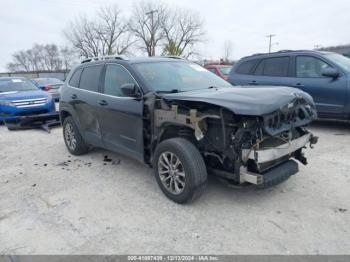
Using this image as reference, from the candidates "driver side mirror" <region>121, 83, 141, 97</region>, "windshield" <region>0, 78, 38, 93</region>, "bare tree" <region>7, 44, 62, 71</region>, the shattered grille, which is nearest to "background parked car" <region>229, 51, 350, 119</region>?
the shattered grille

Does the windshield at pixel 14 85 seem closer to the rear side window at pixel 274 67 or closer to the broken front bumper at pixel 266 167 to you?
the rear side window at pixel 274 67

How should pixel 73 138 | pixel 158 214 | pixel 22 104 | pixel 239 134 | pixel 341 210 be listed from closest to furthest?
pixel 239 134
pixel 341 210
pixel 158 214
pixel 73 138
pixel 22 104

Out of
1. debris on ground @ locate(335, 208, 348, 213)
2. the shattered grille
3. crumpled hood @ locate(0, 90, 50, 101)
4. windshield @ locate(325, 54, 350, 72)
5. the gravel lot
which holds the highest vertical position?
windshield @ locate(325, 54, 350, 72)

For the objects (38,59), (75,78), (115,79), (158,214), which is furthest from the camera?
(38,59)

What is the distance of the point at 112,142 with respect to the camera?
177 inches

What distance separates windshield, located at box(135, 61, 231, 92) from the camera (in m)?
3.91

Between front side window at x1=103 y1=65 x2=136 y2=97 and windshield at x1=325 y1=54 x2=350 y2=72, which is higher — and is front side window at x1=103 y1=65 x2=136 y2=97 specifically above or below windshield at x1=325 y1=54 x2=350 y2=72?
below

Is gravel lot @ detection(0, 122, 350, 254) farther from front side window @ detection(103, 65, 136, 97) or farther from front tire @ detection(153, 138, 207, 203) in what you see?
front side window @ detection(103, 65, 136, 97)

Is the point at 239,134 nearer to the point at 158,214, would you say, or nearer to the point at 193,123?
the point at 193,123

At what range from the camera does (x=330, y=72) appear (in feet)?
20.0

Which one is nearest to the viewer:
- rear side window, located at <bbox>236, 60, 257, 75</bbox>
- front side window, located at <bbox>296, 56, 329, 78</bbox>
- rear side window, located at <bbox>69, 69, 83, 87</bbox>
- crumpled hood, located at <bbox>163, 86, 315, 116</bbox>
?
crumpled hood, located at <bbox>163, 86, 315, 116</bbox>

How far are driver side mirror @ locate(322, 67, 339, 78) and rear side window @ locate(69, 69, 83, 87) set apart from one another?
5016mm

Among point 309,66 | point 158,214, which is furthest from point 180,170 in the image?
point 309,66

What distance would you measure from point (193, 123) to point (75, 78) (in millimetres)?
3172
